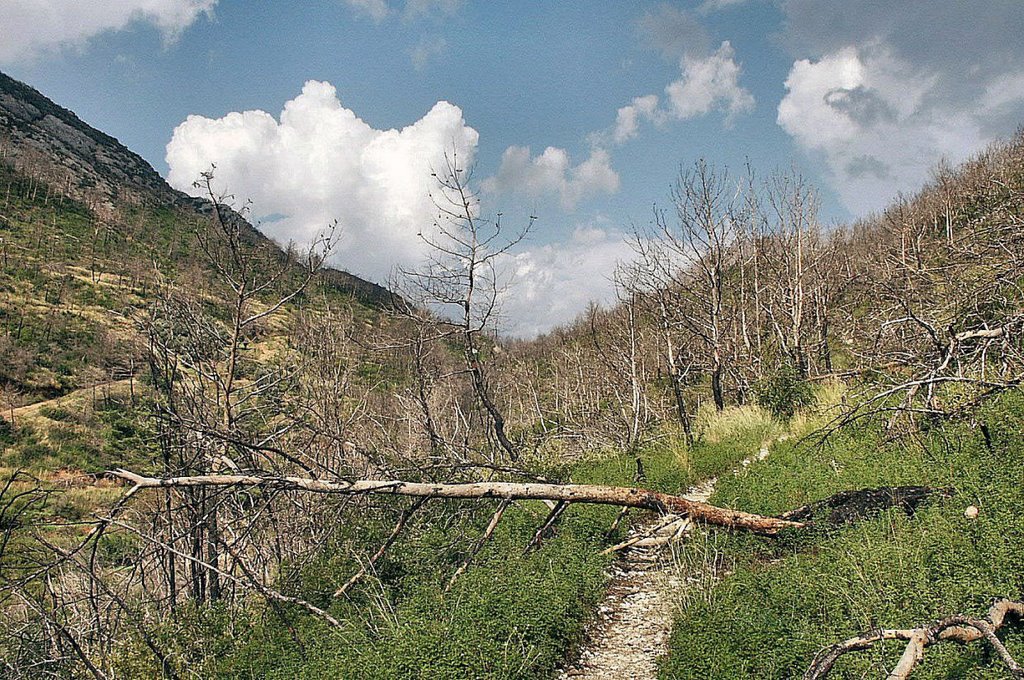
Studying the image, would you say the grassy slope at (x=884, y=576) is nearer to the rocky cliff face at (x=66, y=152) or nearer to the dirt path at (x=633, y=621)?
Result: the dirt path at (x=633, y=621)

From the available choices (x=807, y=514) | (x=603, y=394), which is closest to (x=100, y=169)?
(x=603, y=394)

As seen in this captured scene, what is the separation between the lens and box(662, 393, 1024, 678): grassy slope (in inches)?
150

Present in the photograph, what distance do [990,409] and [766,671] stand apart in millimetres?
3904

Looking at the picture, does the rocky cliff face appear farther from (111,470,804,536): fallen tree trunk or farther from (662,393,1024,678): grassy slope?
(662,393,1024,678): grassy slope

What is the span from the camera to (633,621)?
19.7ft

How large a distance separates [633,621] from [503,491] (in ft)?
6.18

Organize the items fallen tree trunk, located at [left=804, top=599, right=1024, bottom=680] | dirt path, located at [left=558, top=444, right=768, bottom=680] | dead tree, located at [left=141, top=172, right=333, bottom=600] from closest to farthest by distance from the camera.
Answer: fallen tree trunk, located at [left=804, top=599, right=1024, bottom=680], dirt path, located at [left=558, top=444, right=768, bottom=680], dead tree, located at [left=141, top=172, right=333, bottom=600]

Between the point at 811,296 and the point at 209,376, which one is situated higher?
the point at 811,296

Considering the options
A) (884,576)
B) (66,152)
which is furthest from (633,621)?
(66,152)

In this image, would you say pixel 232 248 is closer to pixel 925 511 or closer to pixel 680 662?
pixel 680 662

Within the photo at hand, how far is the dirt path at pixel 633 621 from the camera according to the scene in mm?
5156

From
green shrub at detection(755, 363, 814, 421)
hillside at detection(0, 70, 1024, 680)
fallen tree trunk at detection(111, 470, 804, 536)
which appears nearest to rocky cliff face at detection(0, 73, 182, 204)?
hillside at detection(0, 70, 1024, 680)

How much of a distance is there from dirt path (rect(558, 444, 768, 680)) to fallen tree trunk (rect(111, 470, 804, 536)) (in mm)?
296

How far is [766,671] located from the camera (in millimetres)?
4176
